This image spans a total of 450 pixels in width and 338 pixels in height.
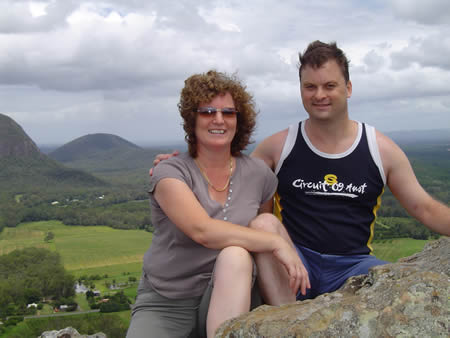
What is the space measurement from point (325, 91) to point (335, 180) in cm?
112

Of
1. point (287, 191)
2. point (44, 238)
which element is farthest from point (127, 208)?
point (287, 191)

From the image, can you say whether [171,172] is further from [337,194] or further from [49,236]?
[49,236]

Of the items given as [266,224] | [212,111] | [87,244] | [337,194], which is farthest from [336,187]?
[87,244]

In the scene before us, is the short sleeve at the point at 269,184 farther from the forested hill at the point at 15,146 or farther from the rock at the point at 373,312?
the forested hill at the point at 15,146

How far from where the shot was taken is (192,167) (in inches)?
186

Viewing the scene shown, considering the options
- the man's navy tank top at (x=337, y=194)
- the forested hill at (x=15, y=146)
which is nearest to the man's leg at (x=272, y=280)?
the man's navy tank top at (x=337, y=194)

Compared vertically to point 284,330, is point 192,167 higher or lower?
higher

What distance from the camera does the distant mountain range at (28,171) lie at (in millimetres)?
165038

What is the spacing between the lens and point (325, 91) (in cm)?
504

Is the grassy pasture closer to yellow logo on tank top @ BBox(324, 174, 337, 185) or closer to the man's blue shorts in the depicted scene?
the man's blue shorts

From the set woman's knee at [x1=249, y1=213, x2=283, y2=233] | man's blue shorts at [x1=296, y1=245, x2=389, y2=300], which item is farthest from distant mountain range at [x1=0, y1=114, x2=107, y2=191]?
woman's knee at [x1=249, y1=213, x2=283, y2=233]

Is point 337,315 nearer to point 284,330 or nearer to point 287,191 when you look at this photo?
point 284,330

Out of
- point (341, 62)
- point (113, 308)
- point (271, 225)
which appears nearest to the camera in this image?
point (271, 225)

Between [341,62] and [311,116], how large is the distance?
743 millimetres
